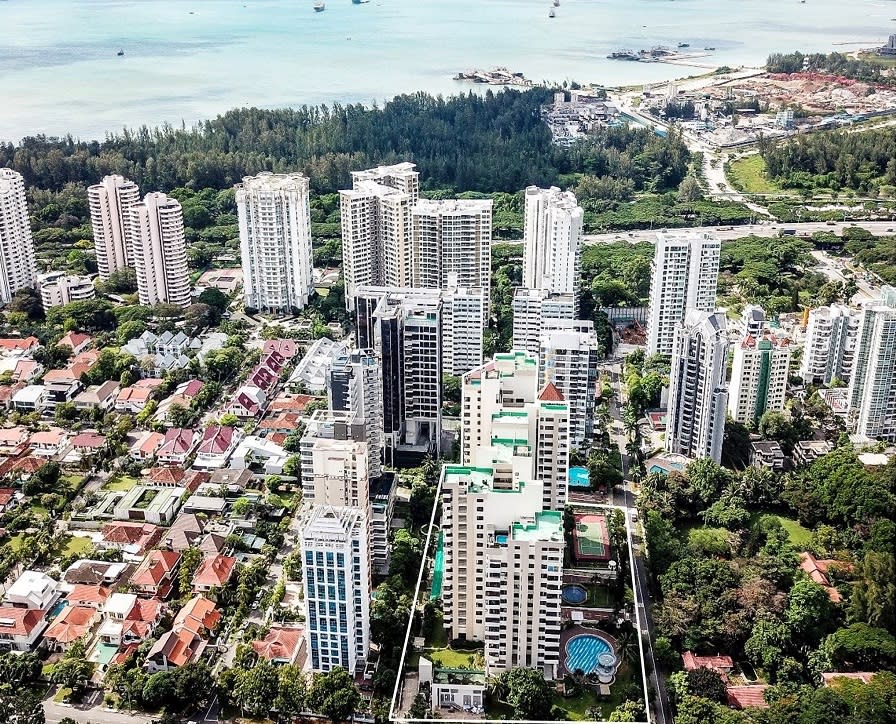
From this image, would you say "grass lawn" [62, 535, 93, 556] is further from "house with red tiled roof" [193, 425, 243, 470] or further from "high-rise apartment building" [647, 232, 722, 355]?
"high-rise apartment building" [647, 232, 722, 355]

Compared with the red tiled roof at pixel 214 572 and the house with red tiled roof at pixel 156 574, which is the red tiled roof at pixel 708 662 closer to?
the red tiled roof at pixel 214 572

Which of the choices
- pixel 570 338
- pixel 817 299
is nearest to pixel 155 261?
pixel 570 338

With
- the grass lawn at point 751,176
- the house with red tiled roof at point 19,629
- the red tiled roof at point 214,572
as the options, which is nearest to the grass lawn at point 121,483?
the red tiled roof at point 214,572

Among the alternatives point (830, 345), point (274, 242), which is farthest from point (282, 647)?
point (274, 242)

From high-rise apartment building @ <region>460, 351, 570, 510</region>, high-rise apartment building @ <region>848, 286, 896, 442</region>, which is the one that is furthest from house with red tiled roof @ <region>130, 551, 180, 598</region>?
high-rise apartment building @ <region>848, 286, 896, 442</region>

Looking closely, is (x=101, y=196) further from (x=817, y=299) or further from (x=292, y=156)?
(x=817, y=299)
